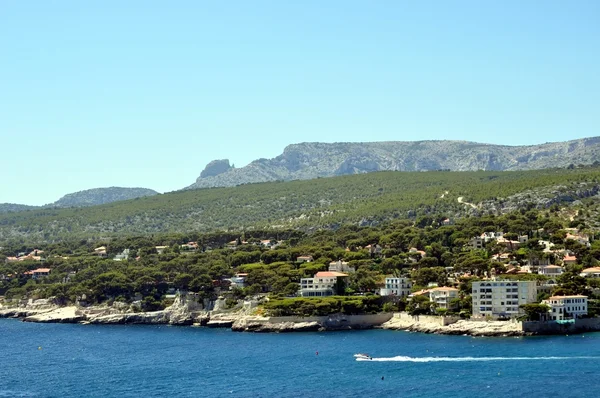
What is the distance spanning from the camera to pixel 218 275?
13762 cm

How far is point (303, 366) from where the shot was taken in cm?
8475

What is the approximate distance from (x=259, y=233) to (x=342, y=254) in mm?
41472

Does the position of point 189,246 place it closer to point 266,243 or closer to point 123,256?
point 123,256

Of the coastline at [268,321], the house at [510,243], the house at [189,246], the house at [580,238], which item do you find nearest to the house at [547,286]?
the coastline at [268,321]

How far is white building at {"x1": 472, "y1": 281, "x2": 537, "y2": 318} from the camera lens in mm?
104125

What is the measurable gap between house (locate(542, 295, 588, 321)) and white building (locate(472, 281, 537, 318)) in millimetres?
3114

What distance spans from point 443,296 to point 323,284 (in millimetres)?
17493

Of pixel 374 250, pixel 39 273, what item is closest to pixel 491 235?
pixel 374 250

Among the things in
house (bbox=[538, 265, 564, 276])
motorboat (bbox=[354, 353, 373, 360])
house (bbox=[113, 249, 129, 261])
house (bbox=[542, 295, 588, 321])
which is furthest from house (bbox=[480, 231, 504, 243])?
house (bbox=[113, 249, 129, 261])

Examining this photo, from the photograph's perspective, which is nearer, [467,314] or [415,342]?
[415,342]

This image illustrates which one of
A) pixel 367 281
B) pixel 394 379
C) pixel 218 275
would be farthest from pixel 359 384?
pixel 218 275

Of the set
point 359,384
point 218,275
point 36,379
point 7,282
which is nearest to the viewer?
point 359,384

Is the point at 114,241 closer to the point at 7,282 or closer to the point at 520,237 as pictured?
the point at 7,282

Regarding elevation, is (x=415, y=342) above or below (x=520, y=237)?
below
